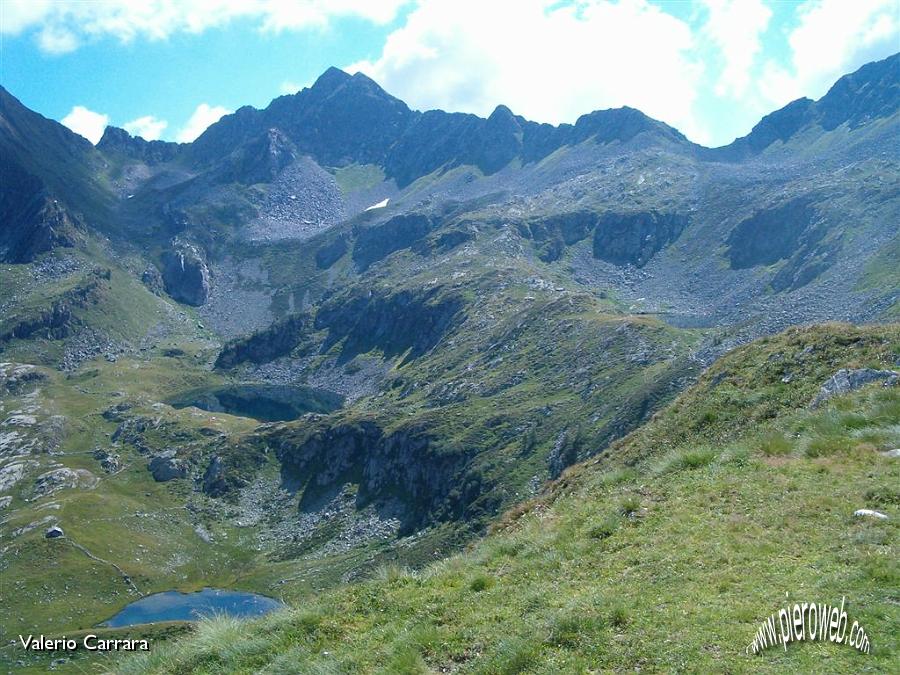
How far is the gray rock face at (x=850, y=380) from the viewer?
2649 centimetres

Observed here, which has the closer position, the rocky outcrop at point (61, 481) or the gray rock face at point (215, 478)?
the rocky outcrop at point (61, 481)

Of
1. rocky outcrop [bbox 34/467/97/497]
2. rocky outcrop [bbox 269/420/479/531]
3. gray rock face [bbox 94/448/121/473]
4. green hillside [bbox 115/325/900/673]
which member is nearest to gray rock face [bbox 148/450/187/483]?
gray rock face [bbox 94/448/121/473]

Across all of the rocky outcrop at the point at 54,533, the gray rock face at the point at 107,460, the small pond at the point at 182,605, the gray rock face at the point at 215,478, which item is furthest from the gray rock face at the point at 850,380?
the gray rock face at the point at 107,460

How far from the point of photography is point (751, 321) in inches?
7106

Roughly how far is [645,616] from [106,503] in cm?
16734

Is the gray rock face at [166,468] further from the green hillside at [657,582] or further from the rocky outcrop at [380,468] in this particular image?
the green hillside at [657,582]

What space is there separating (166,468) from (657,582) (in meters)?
186

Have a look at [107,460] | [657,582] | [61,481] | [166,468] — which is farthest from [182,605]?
[657,582]

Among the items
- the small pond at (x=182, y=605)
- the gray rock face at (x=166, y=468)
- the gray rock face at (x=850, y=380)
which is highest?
the gray rock face at (x=850, y=380)

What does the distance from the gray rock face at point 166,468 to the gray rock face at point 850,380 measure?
176502mm

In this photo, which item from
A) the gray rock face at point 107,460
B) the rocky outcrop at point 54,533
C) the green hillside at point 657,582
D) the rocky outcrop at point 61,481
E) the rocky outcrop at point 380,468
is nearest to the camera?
the green hillside at point 657,582

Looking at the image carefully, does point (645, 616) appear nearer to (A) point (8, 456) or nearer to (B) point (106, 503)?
(B) point (106, 503)

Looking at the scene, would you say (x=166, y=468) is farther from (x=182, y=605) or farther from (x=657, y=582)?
(x=657, y=582)

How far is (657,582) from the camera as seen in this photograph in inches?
635
